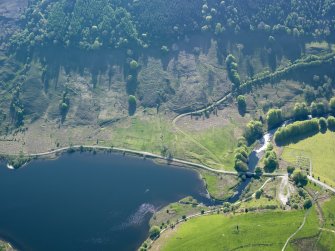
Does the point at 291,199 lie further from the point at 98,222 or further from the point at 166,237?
the point at 98,222

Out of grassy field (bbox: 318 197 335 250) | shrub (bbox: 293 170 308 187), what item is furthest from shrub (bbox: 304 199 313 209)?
shrub (bbox: 293 170 308 187)

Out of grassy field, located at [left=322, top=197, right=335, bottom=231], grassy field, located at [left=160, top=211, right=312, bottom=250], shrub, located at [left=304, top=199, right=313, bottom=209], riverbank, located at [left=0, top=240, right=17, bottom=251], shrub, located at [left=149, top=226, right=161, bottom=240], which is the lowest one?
riverbank, located at [left=0, top=240, right=17, bottom=251]

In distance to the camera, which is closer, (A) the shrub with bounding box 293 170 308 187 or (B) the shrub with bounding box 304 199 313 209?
(B) the shrub with bounding box 304 199 313 209

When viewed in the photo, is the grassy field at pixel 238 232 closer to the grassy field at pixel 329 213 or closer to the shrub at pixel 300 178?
the grassy field at pixel 329 213

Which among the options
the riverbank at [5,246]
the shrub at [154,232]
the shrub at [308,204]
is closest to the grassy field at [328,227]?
the shrub at [308,204]

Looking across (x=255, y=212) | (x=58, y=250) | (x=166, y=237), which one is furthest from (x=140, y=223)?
(x=255, y=212)

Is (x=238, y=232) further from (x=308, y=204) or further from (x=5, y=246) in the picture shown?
(x=5, y=246)

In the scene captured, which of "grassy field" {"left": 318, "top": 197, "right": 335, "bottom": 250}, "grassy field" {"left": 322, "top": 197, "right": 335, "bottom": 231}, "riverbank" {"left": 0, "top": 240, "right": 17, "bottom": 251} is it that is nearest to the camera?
"grassy field" {"left": 318, "top": 197, "right": 335, "bottom": 250}

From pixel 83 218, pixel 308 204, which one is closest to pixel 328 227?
pixel 308 204

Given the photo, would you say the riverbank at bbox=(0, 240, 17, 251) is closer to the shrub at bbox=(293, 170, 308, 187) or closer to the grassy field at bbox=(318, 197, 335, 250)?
the grassy field at bbox=(318, 197, 335, 250)
